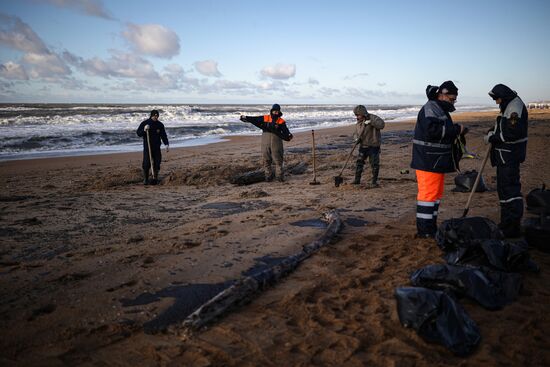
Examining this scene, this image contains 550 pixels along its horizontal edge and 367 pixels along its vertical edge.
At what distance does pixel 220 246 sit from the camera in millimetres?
4562

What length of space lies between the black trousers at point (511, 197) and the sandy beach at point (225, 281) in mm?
646

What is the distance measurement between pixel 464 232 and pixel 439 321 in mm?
1824

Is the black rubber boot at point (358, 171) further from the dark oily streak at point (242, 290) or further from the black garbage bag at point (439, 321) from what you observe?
the black garbage bag at point (439, 321)

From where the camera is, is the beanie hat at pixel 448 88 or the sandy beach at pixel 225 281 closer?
the sandy beach at pixel 225 281

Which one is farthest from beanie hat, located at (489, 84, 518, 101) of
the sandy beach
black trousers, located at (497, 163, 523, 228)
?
the sandy beach

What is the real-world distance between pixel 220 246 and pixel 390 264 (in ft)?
6.85

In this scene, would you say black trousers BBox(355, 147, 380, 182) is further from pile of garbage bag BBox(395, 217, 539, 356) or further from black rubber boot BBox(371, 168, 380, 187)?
pile of garbage bag BBox(395, 217, 539, 356)

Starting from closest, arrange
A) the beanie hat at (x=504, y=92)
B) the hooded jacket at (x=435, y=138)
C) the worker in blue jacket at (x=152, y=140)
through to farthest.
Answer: the hooded jacket at (x=435, y=138), the beanie hat at (x=504, y=92), the worker in blue jacket at (x=152, y=140)

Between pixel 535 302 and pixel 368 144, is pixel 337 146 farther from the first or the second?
pixel 535 302

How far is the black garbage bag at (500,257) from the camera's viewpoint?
3514mm

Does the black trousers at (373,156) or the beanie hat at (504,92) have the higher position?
the beanie hat at (504,92)

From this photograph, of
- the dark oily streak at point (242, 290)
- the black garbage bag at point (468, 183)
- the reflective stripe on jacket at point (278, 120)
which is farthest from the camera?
the reflective stripe on jacket at point (278, 120)

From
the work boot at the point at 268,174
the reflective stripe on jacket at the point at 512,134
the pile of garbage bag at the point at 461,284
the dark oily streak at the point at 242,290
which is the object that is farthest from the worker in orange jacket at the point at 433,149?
the work boot at the point at 268,174

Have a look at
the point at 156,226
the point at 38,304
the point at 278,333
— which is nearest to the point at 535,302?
the point at 278,333
